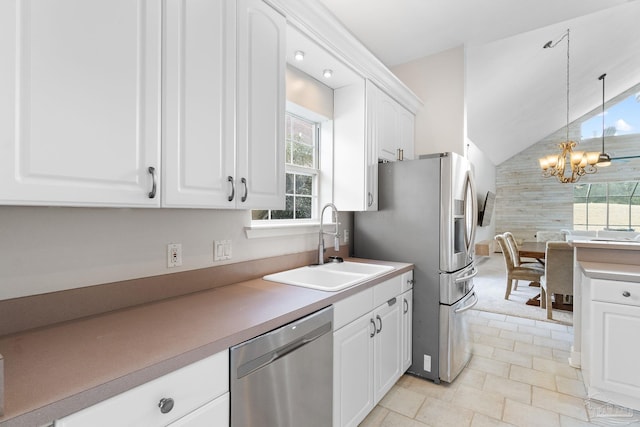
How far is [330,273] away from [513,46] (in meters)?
3.55

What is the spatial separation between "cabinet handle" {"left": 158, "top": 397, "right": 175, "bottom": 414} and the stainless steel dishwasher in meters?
0.22

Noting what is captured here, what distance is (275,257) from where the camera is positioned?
215cm

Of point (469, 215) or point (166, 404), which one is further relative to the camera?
point (469, 215)

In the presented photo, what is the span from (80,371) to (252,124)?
1.15m

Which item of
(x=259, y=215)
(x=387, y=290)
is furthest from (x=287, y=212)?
(x=387, y=290)

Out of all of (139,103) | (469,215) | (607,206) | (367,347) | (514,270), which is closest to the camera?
(139,103)

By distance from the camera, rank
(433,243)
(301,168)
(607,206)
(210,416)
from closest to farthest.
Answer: (210,416) → (433,243) → (301,168) → (607,206)

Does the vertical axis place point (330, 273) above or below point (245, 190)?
below

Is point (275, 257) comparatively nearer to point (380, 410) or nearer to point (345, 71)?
point (380, 410)

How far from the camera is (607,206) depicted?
8211mm

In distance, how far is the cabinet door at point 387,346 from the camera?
6.70ft

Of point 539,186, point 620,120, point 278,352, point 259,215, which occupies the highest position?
point 620,120

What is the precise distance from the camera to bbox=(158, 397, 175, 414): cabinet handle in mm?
885

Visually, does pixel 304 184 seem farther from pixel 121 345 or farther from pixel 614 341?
pixel 614 341
